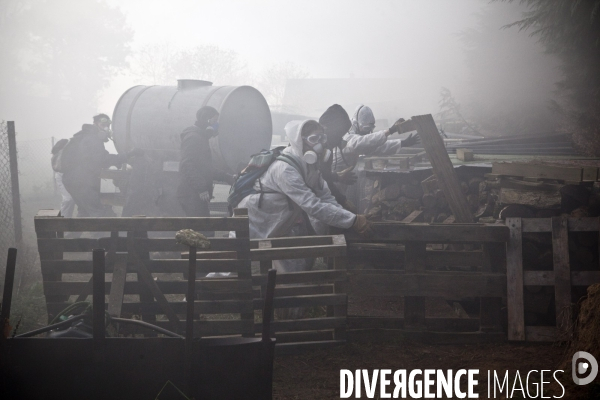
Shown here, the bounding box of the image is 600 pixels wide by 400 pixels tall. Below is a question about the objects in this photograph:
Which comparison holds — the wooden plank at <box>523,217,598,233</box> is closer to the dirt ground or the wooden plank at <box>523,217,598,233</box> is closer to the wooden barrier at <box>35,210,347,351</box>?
the dirt ground

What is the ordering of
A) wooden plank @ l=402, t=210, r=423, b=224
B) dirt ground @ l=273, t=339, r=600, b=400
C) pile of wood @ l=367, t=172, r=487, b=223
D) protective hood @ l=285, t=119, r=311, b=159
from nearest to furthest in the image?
dirt ground @ l=273, t=339, r=600, b=400 → protective hood @ l=285, t=119, r=311, b=159 → pile of wood @ l=367, t=172, r=487, b=223 → wooden plank @ l=402, t=210, r=423, b=224

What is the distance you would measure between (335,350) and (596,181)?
3.16 meters

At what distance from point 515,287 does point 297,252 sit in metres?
1.93

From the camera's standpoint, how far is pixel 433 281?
16.5 feet

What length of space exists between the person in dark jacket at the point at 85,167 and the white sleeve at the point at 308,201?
A: 5.38 meters

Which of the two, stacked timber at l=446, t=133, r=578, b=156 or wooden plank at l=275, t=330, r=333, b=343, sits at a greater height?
stacked timber at l=446, t=133, r=578, b=156

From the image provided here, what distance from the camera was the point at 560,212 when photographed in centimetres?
591

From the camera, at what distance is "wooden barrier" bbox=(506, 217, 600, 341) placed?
4918mm

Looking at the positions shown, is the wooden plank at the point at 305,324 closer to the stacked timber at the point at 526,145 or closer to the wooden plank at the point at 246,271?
the wooden plank at the point at 246,271

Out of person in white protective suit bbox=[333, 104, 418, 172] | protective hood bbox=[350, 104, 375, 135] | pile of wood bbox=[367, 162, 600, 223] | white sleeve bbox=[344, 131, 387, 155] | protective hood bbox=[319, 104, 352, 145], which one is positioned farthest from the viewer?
protective hood bbox=[350, 104, 375, 135]

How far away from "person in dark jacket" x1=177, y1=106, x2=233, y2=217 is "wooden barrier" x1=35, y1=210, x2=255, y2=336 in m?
3.85

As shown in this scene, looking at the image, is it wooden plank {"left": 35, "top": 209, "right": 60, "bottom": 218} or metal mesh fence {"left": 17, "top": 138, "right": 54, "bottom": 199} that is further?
metal mesh fence {"left": 17, "top": 138, "right": 54, "bottom": 199}

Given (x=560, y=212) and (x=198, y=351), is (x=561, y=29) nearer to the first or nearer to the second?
Result: (x=560, y=212)

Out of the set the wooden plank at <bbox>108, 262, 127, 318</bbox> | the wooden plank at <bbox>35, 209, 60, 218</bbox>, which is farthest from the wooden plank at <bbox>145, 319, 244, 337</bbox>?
the wooden plank at <bbox>35, 209, 60, 218</bbox>
